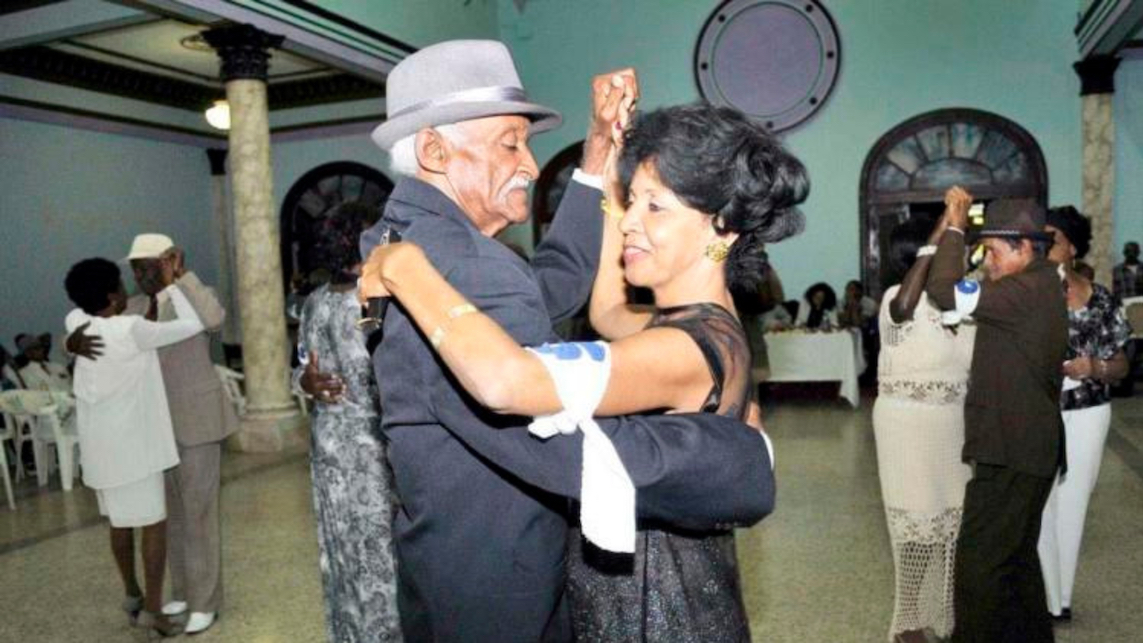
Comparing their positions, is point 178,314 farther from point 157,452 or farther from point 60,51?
point 60,51

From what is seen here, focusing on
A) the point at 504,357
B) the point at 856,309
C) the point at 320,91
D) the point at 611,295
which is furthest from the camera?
the point at 320,91

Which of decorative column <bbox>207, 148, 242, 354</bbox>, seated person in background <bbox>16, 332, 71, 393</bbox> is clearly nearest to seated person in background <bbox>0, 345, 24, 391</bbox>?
seated person in background <bbox>16, 332, 71, 393</bbox>

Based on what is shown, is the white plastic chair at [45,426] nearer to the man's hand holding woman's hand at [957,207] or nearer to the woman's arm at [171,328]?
the woman's arm at [171,328]

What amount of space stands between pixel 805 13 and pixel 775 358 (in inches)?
180

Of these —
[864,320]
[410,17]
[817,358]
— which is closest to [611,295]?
[817,358]

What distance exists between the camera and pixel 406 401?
1.36 m

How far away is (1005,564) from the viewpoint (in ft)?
9.30

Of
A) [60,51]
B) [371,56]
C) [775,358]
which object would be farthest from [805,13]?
[60,51]

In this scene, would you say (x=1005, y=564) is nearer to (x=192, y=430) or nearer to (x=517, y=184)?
(x=517, y=184)

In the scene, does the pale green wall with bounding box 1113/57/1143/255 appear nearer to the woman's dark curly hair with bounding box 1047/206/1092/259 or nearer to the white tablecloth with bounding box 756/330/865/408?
the white tablecloth with bounding box 756/330/865/408

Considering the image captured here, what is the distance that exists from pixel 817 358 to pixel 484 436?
820 centimetres

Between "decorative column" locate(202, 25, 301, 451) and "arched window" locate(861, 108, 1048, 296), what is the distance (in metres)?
6.70

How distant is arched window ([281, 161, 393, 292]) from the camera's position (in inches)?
508

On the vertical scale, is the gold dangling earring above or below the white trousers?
above
